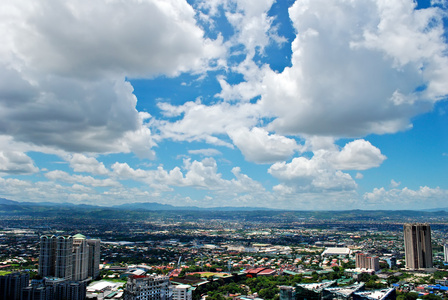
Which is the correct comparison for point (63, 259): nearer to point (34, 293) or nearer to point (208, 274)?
point (34, 293)

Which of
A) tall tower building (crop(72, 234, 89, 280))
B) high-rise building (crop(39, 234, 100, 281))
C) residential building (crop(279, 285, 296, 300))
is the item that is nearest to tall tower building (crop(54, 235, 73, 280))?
high-rise building (crop(39, 234, 100, 281))

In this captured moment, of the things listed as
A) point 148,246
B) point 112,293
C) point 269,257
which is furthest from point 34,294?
point 148,246

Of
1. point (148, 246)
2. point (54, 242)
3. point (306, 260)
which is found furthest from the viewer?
point (148, 246)

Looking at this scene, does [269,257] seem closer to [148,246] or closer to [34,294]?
[148,246]

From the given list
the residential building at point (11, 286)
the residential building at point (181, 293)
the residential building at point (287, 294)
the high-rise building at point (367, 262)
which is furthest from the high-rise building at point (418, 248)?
the residential building at point (11, 286)

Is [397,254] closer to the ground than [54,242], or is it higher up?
closer to the ground

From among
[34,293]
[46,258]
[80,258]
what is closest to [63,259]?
[46,258]
